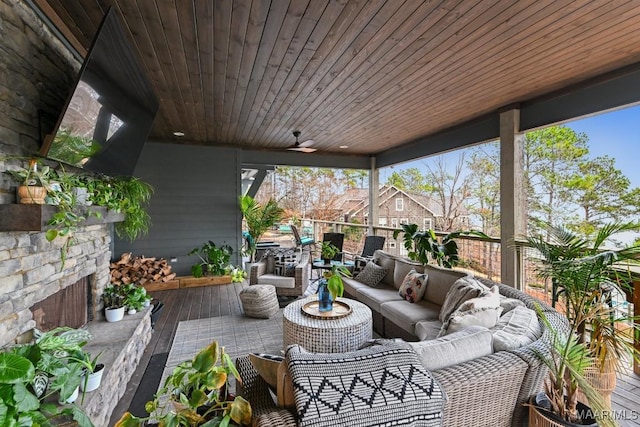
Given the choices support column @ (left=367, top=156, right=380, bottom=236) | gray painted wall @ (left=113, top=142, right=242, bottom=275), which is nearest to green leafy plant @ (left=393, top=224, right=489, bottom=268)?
support column @ (left=367, top=156, right=380, bottom=236)

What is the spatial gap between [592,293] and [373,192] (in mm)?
5790

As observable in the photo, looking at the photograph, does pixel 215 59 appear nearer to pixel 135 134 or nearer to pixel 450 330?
pixel 135 134

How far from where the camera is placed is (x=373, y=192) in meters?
7.46

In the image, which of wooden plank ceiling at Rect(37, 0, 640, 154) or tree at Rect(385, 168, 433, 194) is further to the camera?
tree at Rect(385, 168, 433, 194)

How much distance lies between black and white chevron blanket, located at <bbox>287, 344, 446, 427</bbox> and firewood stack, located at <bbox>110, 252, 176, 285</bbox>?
500 cm

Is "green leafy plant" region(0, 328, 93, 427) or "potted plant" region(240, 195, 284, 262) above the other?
"potted plant" region(240, 195, 284, 262)

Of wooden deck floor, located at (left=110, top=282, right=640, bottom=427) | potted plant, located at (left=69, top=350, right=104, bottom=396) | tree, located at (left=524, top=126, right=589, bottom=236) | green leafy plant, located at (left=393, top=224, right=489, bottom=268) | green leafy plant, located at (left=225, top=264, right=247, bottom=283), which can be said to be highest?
tree, located at (left=524, top=126, right=589, bottom=236)

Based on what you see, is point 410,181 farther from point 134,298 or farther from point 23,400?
point 23,400

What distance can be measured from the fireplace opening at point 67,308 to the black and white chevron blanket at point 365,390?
2.07 m

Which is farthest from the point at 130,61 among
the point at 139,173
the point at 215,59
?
the point at 139,173

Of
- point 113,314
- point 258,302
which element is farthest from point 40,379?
point 258,302

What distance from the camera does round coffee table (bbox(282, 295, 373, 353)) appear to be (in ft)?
8.20

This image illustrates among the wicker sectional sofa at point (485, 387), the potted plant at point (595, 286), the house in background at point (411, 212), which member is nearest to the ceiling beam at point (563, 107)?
the potted plant at point (595, 286)

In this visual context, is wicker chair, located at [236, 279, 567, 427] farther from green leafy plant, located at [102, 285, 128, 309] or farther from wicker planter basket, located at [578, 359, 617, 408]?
green leafy plant, located at [102, 285, 128, 309]
